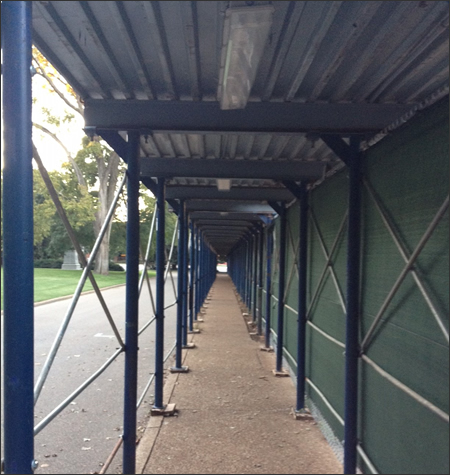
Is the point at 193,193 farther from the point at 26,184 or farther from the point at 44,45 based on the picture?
the point at 26,184

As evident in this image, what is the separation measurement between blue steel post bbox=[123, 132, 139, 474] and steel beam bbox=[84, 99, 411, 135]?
1.03 feet

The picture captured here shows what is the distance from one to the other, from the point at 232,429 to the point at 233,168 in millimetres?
2908

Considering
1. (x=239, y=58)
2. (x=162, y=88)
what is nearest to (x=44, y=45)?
(x=162, y=88)

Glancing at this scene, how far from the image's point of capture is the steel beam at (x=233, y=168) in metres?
5.32

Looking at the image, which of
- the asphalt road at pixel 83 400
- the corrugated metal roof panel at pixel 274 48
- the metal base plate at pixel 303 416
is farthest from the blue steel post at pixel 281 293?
the corrugated metal roof panel at pixel 274 48

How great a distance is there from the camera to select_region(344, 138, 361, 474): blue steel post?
360cm

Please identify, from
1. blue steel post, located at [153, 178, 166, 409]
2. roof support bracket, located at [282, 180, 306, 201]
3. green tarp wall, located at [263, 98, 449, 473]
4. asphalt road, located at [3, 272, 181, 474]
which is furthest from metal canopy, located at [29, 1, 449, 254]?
asphalt road, located at [3, 272, 181, 474]

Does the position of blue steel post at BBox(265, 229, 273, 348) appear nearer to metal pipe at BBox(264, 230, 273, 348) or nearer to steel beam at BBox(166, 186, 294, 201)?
metal pipe at BBox(264, 230, 273, 348)

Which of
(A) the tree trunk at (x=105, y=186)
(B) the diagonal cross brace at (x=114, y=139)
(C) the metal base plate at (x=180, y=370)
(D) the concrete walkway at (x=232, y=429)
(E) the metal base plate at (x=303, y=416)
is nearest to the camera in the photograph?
(B) the diagonal cross brace at (x=114, y=139)

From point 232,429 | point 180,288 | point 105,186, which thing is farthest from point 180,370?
point 105,186

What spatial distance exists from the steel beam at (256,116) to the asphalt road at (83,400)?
2975mm

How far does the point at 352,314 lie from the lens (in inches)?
144

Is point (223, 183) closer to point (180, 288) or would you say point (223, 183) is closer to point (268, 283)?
point (180, 288)

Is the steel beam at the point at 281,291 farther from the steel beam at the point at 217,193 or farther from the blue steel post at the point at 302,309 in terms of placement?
the blue steel post at the point at 302,309
